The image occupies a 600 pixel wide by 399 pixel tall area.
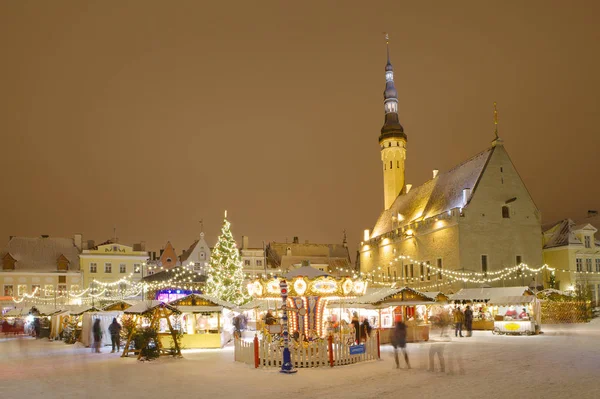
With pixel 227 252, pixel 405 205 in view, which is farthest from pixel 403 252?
pixel 227 252

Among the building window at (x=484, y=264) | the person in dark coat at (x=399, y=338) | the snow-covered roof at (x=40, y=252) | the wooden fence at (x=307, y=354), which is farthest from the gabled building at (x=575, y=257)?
the snow-covered roof at (x=40, y=252)

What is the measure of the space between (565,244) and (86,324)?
40.6m

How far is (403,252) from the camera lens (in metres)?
60.1

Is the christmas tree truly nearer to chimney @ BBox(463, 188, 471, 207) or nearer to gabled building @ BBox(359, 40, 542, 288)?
gabled building @ BBox(359, 40, 542, 288)

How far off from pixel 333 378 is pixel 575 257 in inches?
1731

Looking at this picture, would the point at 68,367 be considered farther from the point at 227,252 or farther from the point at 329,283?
the point at 227,252

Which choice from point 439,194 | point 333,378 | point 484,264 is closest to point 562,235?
point 484,264

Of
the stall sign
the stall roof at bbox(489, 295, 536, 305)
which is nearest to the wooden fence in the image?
the stall sign

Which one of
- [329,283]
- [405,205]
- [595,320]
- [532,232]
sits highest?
[405,205]

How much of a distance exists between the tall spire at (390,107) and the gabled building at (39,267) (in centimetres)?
3887

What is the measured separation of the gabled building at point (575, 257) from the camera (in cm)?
5372

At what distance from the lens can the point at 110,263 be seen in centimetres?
7119

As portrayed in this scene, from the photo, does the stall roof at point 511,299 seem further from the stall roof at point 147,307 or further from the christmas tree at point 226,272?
the stall roof at point 147,307

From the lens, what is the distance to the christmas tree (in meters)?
48.0
